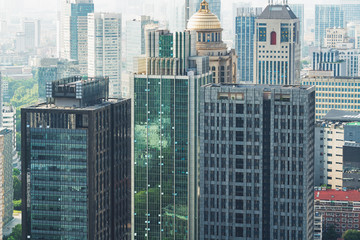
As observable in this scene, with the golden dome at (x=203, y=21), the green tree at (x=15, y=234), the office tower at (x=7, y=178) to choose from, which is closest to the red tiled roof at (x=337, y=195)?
the golden dome at (x=203, y=21)

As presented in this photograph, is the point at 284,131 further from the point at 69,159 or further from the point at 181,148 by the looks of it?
the point at 69,159

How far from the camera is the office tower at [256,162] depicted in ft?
402

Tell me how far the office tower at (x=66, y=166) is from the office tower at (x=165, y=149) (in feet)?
31.0

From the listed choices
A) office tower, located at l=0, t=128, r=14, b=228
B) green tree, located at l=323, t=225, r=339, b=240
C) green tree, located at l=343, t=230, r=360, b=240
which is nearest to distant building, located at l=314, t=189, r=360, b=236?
green tree, located at l=323, t=225, r=339, b=240

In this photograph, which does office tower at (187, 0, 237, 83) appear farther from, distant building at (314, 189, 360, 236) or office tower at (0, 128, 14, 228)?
office tower at (0, 128, 14, 228)

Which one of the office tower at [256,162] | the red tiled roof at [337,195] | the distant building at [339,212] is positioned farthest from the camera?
the red tiled roof at [337,195]

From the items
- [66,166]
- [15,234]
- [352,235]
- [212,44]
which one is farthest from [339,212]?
[66,166]

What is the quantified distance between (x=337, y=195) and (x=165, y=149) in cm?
4505

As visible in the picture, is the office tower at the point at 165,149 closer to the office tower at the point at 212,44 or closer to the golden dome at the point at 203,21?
the office tower at the point at 212,44

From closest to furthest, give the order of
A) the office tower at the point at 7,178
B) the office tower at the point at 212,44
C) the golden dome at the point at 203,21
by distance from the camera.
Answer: the office tower at the point at 212,44 < the golden dome at the point at 203,21 < the office tower at the point at 7,178

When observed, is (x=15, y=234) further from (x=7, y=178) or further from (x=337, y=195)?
(x=337, y=195)

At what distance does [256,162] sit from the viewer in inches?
4887

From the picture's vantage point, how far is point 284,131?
12281cm

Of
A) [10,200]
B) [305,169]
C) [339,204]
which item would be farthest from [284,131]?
[10,200]
